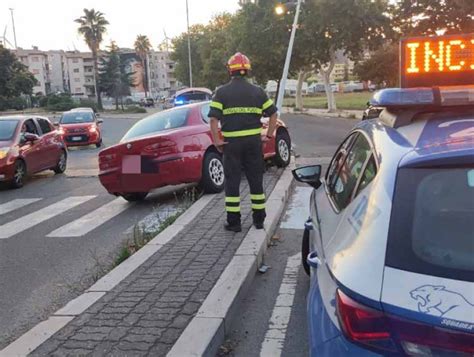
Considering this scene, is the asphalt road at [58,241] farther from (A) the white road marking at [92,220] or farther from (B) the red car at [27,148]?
(B) the red car at [27,148]

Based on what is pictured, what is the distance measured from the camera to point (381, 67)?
102 feet

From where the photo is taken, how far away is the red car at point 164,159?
876 cm

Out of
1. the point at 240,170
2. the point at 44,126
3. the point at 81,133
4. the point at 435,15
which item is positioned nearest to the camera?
the point at 240,170

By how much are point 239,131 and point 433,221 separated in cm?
415

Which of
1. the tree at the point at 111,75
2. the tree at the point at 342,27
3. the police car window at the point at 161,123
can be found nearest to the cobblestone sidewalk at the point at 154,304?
the police car window at the point at 161,123

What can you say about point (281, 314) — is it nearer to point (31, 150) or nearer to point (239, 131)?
point (239, 131)

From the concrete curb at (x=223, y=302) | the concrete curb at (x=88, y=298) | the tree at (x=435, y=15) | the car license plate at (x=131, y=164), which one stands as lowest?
the concrete curb at (x=88, y=298)

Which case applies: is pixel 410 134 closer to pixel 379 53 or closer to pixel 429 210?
pixel 429 210

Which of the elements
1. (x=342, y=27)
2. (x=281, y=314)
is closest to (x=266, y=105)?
(x=281, y=314)

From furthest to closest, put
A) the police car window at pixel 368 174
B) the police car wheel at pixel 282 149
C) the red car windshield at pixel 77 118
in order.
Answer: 1. the red car windshield at pixel 77 118
2. the police car wheel at pixel 282 149
3. the police car window at pixel 368 174

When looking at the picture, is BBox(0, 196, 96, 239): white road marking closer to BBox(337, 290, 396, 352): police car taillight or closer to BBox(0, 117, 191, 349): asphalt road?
BBox(0, 117, 191, 349): asphalt road

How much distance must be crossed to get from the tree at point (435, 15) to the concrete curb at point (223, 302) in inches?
584

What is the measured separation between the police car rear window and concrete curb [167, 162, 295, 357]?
5.82 feet

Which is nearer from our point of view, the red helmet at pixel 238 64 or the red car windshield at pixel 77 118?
the red helmet at pixel 238 64
